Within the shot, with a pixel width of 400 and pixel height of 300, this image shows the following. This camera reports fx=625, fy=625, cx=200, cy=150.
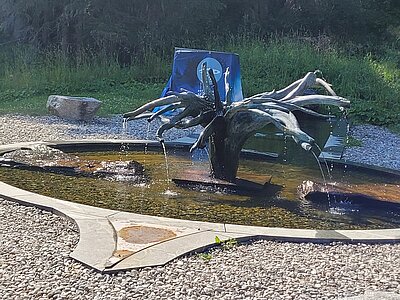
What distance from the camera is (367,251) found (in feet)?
12.6

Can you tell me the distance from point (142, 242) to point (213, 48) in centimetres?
1198

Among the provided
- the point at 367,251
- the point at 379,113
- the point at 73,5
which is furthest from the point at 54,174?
the point at 73,5

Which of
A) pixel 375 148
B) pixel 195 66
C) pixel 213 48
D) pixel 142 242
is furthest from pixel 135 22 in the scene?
pixel 142 242

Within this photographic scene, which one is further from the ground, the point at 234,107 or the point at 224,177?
the point at 234,107

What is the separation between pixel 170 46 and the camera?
621 inches

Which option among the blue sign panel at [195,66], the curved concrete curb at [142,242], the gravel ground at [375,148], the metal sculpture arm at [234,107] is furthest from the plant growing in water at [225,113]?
the blue sign panel at [195,66]

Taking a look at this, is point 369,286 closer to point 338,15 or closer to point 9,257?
point 9,257

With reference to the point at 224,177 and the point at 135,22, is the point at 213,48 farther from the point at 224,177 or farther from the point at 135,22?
the point at 224,177

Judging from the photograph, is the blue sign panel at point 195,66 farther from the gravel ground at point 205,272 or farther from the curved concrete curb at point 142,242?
the gravel ground at point 205,272

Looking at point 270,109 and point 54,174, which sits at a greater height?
point 270,109

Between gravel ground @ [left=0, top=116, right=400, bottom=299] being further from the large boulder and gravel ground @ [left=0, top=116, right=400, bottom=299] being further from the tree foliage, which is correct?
the tree foliage

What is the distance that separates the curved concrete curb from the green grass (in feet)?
22.1

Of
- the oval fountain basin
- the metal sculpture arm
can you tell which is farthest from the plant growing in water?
the oval fountain basin

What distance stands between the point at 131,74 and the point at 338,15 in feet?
25.3
